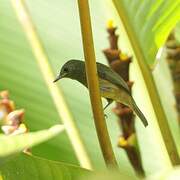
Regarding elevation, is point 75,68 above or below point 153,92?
above

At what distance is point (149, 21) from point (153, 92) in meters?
0.13

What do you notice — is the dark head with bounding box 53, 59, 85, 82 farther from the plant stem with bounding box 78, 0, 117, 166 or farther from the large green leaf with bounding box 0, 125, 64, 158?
the large green leaf with bounding box 0, 125, 64, 158

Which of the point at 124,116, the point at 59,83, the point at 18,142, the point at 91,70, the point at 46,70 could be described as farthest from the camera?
the point at 59,83

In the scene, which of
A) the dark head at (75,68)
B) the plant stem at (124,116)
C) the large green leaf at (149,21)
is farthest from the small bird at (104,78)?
the large green leaf at (149,21)

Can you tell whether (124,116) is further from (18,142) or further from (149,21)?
(18,142)

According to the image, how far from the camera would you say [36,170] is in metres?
0.63

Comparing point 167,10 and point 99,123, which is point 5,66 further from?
point 99,123

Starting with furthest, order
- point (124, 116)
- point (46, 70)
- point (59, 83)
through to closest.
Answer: point (59, 83), point (46, 70), point (124, 116)

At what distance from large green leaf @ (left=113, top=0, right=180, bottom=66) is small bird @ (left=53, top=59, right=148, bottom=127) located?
9.1 inches

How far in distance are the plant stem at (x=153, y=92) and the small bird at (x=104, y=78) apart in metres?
0.20

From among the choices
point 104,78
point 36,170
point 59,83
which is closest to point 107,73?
point 104,78

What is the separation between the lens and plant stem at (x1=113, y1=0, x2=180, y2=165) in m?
0.93

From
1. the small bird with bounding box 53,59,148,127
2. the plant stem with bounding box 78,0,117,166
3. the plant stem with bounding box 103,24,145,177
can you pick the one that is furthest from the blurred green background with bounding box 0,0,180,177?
the plant stem with bounding box 78,0,117,166

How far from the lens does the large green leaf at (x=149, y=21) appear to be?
0.95 meters
